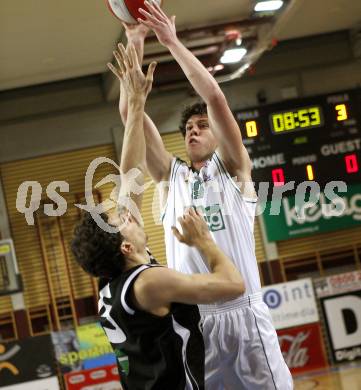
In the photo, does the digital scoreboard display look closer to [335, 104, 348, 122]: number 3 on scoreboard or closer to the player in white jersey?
[335, 104, 348, 122]: number 3 on scoreboard

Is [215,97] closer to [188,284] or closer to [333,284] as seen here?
[188,284]

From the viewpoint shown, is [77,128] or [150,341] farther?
[77,128]

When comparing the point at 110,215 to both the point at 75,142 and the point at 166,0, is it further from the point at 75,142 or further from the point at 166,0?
the point at 75,142

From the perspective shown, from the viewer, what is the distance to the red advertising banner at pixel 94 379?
11039 millimetres

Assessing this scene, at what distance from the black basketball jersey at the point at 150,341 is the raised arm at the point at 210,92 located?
94 centimetres

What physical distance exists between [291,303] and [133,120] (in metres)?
8.41

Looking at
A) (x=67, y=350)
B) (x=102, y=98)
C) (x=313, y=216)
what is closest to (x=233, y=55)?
(x=102, y=98)

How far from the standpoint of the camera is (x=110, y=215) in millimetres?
3826

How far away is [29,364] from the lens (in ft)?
36.1

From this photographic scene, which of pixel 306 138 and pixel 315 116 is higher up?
pixel 315 116

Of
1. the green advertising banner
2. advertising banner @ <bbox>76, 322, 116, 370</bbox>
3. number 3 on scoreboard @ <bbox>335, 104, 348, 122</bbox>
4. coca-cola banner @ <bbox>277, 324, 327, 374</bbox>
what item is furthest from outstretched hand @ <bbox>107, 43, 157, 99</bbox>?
the green advertising banner

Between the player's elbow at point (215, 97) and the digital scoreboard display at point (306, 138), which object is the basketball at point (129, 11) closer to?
the player's elbow at point (215, 97)

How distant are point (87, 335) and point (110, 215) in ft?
25.7

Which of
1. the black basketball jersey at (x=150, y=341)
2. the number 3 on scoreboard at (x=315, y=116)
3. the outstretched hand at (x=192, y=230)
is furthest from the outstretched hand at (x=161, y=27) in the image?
the number 3 on scoreboard at (x=315, y=116)
